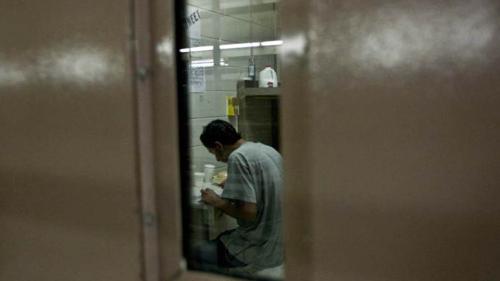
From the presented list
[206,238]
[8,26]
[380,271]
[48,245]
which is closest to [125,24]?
[8,26]

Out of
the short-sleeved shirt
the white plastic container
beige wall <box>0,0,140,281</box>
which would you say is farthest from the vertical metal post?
the white plastic container

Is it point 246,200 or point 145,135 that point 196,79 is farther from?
point 246,200

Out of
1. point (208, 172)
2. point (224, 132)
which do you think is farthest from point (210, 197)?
point (224, 132)

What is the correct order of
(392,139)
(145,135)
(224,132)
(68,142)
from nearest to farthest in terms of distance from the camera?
(392,139)
(145,135)
(68,142)
(224,132)

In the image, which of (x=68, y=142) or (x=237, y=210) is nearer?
(x=68, y=142)

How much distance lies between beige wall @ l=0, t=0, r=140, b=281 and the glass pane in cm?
16

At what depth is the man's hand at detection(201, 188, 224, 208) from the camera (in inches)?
52.2

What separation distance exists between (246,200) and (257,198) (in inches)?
2.4

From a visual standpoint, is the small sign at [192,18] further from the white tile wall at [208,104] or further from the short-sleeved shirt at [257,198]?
the short-sleeved shirt at [257,198]

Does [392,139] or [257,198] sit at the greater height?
[392,139]

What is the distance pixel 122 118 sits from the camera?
1.14 meters

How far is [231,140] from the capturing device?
7.00 ft

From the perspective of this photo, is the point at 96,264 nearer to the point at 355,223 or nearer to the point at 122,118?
the point at 122,118

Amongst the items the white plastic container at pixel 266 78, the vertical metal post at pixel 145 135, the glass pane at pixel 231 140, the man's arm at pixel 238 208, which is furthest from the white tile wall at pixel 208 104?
the man's arm at pixel 238 208
